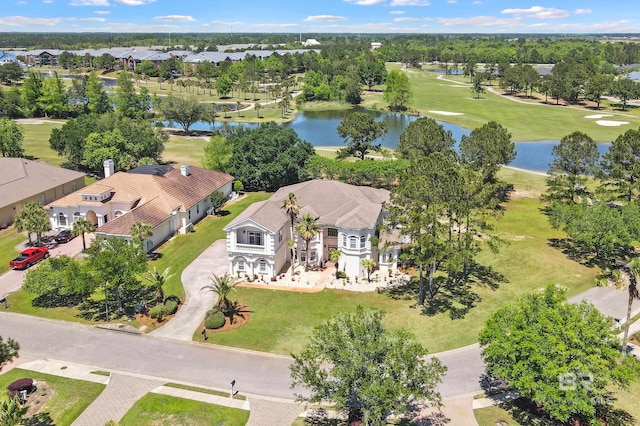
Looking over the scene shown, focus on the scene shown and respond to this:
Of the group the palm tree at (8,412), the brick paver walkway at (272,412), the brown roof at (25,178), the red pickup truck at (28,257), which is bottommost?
the brick paver walkway at (272,412)

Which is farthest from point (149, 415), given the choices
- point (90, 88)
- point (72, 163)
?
point (90, 88)

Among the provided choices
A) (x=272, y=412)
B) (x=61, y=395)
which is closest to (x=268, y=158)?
(x=61, y=395)

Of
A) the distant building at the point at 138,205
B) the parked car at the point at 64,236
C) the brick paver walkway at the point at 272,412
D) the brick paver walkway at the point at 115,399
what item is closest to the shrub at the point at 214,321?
the brick paver walkway at the point at 115,399

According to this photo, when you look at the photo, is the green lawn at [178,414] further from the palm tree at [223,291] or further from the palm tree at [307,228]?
the palm tree at [307,228]

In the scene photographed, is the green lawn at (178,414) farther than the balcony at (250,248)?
No

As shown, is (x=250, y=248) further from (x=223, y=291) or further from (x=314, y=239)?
(x=223, y=291)

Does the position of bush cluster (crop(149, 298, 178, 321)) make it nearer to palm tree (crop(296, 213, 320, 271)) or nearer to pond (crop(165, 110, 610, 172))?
palm tree (crop(296, 213, 320, 271))

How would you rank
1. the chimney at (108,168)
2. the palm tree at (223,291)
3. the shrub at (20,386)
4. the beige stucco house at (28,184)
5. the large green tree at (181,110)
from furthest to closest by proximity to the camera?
the large green tree at (181,110), the chimney at (108,168), the beige stucco house at (28,184), the palm tree at (223,291), the shrub at (20,386)

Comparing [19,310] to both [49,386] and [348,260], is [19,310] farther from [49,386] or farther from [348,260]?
[348,260]
